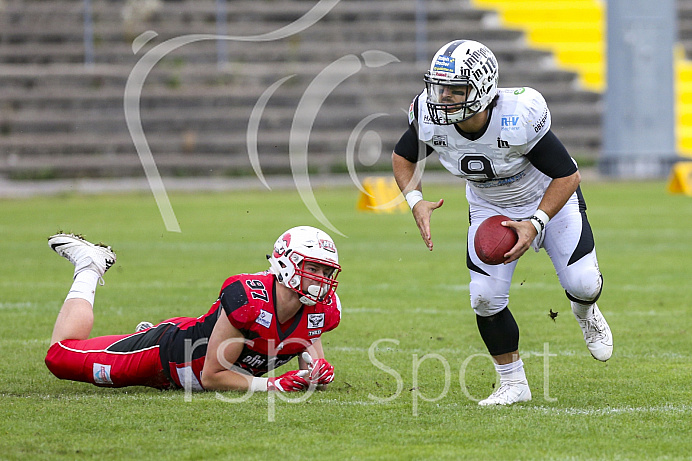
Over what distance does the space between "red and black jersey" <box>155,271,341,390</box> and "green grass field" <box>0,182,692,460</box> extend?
0.19m

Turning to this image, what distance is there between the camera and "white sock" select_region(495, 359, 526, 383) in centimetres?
476

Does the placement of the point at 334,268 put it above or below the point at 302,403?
above

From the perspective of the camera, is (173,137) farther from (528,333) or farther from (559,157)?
(559,157)

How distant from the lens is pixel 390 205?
15.8 meters

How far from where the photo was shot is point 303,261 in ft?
15.3

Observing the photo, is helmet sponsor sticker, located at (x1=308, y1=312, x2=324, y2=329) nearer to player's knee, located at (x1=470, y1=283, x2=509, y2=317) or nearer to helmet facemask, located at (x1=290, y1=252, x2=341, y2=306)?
helmet facemask, located at (x1=290, y1=252, x2=341, y2=306)

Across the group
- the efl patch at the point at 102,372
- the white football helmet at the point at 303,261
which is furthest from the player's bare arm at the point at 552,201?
the efl patch at the point at 102,372

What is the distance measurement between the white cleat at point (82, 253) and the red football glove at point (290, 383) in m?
1.38

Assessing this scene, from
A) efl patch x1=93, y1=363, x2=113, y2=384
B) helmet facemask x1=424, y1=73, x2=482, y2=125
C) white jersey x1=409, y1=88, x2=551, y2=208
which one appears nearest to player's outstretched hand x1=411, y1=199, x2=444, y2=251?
white jersey x1=409, y1=88, x2=551, y2=208

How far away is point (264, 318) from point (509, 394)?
1.18 metres

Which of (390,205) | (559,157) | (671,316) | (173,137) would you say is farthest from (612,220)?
(173,137)

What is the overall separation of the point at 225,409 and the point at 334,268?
0.81 m

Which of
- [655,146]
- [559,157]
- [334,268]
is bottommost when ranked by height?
[655,146]

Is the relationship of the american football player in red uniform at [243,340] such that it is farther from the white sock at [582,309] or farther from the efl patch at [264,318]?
the white sock at [582,309]
